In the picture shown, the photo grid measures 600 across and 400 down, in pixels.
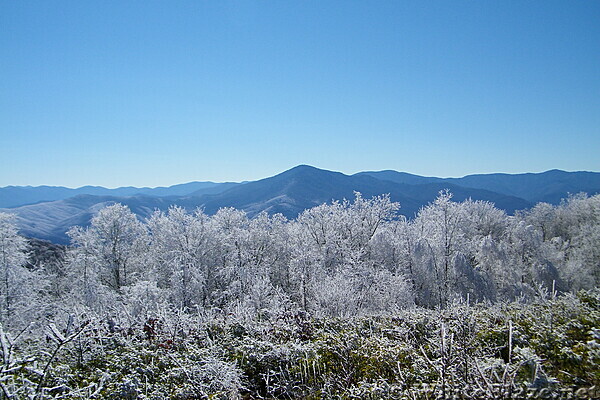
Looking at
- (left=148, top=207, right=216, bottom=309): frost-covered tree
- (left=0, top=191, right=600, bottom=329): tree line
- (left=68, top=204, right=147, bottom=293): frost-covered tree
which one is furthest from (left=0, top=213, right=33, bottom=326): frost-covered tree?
(left=148, top=207, right=216, bottom=309): frost-covered tree

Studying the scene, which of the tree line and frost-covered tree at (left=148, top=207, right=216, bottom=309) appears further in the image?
frost-covered tree at (left=148, top=207, right=216, bottom=309)

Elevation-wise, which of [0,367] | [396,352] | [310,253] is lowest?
[310,253]

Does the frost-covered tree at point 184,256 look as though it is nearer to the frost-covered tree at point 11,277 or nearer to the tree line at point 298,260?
the tree line at point 298,260

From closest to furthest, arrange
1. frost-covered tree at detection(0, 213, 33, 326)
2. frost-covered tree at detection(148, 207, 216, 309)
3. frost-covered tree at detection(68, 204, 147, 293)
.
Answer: frost-covered tree at detection(0, 213, 33, 326), frost-covered tree at detection(148, 207, 216, 309), frost-covered tree at detection(68, 204, 147, 293)

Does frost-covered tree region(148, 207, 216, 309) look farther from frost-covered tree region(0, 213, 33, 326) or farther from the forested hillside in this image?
frost-covered tree region(0, 213, 33, 326)

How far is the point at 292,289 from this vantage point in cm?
A: 3011

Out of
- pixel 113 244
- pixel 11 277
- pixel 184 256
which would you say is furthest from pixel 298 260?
pixel 11 277

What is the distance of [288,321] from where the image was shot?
8688 mm

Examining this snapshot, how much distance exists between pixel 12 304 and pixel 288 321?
21.5 meters

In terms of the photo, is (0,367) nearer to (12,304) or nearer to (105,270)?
(12,304)

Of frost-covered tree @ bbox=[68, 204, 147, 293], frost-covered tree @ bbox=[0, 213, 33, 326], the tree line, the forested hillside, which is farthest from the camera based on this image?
frost-covered tree @ bbox=[68, 204, 147, 293]

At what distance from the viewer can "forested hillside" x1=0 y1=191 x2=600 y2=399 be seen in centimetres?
560

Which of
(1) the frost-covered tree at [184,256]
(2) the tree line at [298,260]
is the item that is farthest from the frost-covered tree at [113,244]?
(1) the frost-covered tree at [184,256]

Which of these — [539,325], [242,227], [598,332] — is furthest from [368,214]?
[598,332]
